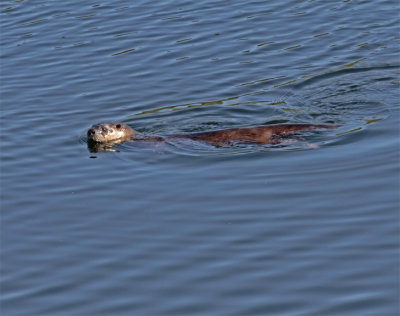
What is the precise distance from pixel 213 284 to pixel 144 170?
3.78m

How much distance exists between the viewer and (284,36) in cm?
1703

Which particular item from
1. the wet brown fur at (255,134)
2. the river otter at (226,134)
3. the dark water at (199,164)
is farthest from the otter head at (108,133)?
the wet brown fur at (255,134)

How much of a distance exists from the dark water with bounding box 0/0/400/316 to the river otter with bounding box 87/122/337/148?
237 mm

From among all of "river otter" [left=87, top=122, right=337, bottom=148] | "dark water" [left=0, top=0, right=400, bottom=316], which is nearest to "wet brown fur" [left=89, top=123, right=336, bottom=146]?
"river otter" [left=87, top=122, right=337, bottom=148]

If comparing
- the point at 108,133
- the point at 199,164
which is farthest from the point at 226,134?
the point at 108,133

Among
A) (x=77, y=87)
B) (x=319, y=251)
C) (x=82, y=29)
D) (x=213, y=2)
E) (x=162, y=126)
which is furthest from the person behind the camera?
(x=213, y=2)

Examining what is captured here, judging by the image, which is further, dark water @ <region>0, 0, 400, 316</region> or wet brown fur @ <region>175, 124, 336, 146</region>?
wet brown fur @ <region>175, 124, 336, 146</region>

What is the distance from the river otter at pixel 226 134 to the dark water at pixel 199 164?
237 millimetres

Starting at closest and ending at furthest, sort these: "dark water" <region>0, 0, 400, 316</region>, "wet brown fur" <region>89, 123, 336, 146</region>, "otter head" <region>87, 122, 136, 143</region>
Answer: "dark water" <region>0, 0, 400, 316</region>
"wet brown fur" <region>89, 123, 336, 146</region>
"otter head" <region>87, 122, 136, 143</region>

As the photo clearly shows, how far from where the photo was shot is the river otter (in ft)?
39.9

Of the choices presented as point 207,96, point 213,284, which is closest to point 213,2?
point 207,96

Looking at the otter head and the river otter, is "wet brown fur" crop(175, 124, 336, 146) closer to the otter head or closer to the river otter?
the river otter

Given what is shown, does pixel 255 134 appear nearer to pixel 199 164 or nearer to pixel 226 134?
pixel 226 134

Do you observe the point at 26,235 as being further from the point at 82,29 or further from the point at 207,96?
the point at 82,29
